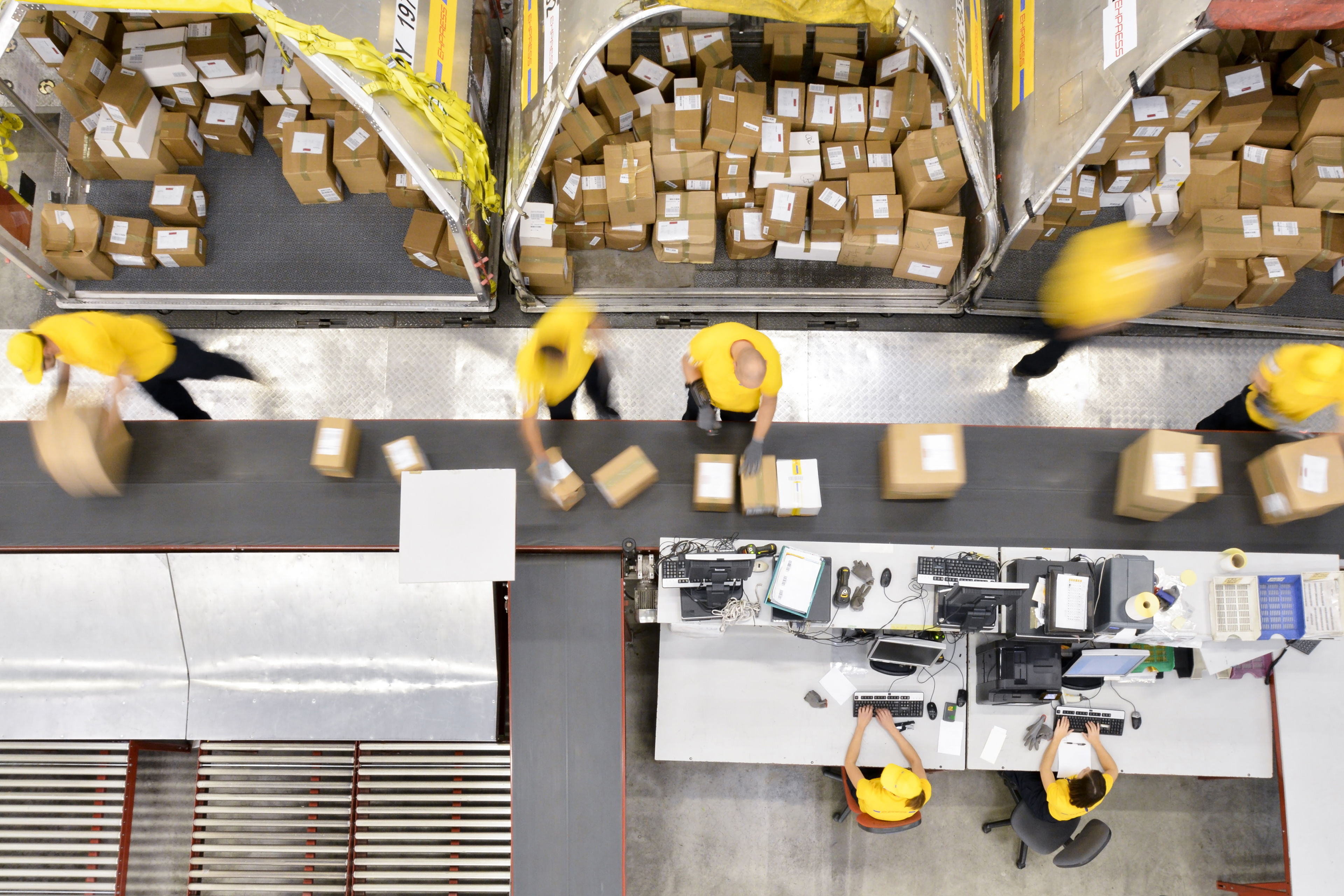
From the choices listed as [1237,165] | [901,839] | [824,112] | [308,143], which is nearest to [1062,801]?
[901,839]

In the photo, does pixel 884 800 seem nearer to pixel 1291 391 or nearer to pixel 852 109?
pixel 1291 391

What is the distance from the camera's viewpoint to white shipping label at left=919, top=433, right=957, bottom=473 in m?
4.07

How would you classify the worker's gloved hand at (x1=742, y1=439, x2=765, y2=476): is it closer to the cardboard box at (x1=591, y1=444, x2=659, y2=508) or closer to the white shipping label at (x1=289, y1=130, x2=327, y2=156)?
the cardboard box at (x1=591, y1=444, x2=659, y2=508)

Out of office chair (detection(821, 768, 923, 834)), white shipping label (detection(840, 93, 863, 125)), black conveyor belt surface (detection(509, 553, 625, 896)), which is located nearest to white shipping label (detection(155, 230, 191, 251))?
black conveyor belt surface (detection(509, 553, 625, 896))

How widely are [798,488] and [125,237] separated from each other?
16.5 ft

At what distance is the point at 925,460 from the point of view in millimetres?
4078

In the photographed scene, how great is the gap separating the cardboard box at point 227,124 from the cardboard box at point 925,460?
5.04 metres

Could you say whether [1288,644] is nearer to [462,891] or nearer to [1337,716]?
[1337,716]

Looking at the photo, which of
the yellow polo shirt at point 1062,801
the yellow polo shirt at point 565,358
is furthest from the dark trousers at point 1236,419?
the yellow polo shirt at point 565,358

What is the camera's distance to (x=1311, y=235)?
5066 mm

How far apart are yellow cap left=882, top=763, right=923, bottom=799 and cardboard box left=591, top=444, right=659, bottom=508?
2.08 meters

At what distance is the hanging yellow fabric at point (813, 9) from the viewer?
12.2ft

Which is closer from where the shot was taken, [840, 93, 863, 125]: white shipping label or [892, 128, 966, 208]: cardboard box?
[892, 128, 966, 208]: cardboard box

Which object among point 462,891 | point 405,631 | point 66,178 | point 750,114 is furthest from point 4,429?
point 750,114
